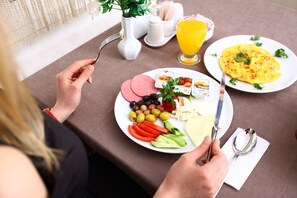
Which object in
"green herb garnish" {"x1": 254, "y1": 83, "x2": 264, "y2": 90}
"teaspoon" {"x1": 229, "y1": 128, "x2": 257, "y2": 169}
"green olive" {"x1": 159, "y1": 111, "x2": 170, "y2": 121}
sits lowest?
"teaspoon" {"x1": 229, "y1": 128, "x2": 257, "y2": 169}

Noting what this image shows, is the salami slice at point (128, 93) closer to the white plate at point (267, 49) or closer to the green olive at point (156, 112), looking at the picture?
the green olive at point (156, 112)

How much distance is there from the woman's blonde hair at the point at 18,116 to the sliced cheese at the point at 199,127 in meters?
0.36

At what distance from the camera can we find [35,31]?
1.11 metres

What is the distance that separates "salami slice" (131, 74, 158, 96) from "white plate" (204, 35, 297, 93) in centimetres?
20

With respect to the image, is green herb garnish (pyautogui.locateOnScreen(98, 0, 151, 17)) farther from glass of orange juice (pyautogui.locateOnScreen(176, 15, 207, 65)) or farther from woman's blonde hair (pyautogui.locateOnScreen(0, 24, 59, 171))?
woman's blonde hair (pyautogui.locateOnScreen(0, 24, 59, 171))

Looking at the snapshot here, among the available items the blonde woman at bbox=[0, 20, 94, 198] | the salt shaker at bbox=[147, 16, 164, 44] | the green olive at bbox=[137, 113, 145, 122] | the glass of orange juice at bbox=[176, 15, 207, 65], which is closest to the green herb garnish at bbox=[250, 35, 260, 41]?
the glass of orange juice at bbox=[176, 15, 207, 65]

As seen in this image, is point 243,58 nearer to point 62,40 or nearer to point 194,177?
point 194,177

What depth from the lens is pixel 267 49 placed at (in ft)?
3.35

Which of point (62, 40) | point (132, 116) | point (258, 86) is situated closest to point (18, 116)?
point (132, 116)

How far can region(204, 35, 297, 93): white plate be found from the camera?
88 centimetres

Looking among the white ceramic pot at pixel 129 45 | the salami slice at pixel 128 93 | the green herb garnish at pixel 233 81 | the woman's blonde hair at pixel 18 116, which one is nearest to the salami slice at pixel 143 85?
the salami slice at pixel 128 93

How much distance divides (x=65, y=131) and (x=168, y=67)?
0.46m

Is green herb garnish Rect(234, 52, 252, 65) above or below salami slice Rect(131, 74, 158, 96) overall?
above

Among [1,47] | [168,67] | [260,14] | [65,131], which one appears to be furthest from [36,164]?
[260,14]
